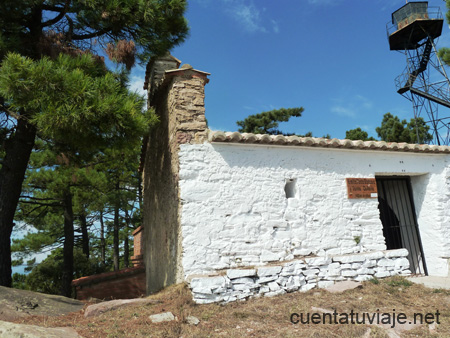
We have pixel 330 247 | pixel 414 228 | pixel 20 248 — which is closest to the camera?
pixel 330 247

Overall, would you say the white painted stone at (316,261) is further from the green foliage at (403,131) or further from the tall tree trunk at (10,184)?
the green foliage at (403,131)

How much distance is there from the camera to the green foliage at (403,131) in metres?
22.0

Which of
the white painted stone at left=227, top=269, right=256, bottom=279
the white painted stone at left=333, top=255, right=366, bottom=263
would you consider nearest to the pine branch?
the white painted stone at left=227, top=269, right=256, bottom=279

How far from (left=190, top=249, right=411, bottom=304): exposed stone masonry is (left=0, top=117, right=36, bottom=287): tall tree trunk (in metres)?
3.76

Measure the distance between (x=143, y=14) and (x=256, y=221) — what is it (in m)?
4.43

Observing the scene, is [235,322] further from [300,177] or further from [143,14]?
[143,14]

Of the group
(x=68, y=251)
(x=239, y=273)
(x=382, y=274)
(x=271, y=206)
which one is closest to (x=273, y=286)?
(x=239, y=273)

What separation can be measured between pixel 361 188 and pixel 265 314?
3.42 meters

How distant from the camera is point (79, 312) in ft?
17.5

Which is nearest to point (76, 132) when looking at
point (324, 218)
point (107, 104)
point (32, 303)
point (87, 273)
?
point (107, 104)

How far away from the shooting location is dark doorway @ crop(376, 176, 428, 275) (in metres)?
7.85

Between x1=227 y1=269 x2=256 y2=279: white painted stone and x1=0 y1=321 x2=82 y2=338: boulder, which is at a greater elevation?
x1=227 y1=269 x2=256 y2=279: white painted stone

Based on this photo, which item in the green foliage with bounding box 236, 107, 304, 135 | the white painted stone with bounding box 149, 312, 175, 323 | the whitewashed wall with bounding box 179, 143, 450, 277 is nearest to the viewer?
the white painted stone with bounding box 149, 312, 175, 323

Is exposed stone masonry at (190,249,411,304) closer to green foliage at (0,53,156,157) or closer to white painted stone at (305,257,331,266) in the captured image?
white painted stone at (305,257,331,266)
